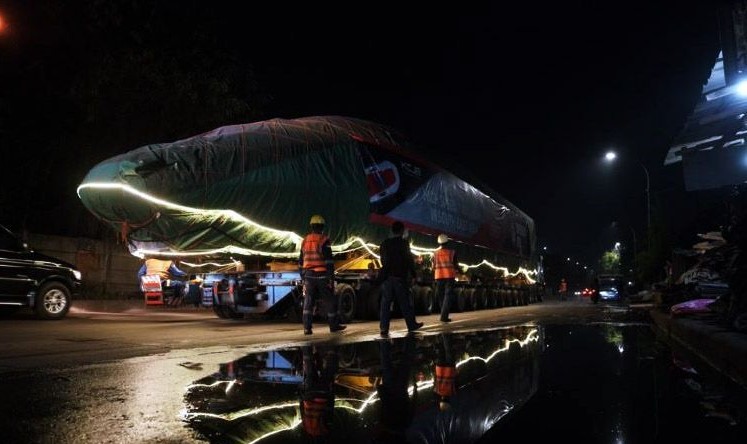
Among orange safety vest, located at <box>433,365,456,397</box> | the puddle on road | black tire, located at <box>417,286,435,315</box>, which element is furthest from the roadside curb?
black tire, located at <box>417,286,435,315</box>

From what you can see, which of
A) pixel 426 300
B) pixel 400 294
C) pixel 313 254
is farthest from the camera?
Answer: pixel 426 300

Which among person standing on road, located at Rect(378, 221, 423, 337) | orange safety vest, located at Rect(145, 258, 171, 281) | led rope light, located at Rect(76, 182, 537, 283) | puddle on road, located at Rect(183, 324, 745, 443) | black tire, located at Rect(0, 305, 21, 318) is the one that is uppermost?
led rope light, located at Rect(76, 182, 537, 283)

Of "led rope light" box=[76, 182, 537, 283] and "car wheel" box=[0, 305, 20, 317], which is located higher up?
"led rope light" box=[76, 182, 537, 283]

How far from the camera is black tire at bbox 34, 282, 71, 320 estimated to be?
11570 mm

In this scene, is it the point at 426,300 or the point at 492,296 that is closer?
the point at 426,300

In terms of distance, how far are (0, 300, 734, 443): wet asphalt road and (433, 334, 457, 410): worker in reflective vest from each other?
484 millimetres

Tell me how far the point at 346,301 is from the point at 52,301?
5.88 metres

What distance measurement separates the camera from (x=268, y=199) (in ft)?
33.7

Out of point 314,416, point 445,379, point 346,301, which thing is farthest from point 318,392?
point 346,301

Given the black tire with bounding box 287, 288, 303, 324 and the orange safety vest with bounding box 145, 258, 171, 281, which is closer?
the black tire with bounding box 287, 288, 303, 324

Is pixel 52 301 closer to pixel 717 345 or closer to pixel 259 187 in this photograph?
pixel 259 187

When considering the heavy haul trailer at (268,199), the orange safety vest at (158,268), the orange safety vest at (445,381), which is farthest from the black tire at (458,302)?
the orange safety vest at (445,381)

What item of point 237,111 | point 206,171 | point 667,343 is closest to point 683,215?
point 237,111

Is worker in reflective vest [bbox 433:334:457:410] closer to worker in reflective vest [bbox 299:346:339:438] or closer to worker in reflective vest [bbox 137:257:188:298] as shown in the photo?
worker in reflective vest [bbox 299:346:339:438]
